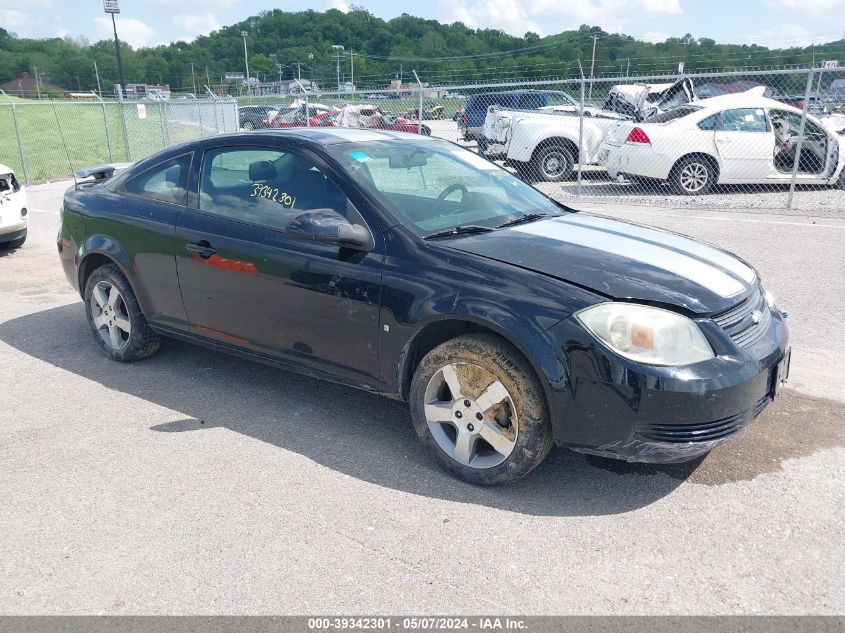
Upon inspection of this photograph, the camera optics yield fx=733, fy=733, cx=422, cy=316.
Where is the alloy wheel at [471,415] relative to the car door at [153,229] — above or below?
below

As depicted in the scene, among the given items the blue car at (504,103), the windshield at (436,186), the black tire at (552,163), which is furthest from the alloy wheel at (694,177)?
the windshield at (436,186)

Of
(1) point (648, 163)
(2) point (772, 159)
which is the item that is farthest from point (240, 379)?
(2) point (772, 159)

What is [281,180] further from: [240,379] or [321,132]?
[240,379]

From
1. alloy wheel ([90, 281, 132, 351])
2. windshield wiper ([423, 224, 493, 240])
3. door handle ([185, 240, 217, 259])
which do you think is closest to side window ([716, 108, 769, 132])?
windshield wiper ([423, 224, 493, 240])

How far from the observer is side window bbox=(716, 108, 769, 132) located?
11.8 meters

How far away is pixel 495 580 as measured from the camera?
109 inches

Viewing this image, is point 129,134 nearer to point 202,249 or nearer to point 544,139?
point 544,139

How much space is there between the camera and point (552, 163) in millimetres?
13805

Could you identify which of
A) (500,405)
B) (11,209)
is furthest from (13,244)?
(500,405)

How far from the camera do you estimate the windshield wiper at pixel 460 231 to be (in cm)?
366

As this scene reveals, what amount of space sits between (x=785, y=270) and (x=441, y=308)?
5.37m

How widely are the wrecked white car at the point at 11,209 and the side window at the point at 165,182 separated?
442cm

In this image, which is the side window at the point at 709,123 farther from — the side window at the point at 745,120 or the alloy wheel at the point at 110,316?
the alloy wheel at the point at 110,316

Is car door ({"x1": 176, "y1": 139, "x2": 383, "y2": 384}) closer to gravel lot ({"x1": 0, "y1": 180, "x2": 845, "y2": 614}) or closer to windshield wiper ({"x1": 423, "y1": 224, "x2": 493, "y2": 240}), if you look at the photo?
windshield wiper ({"x1": 423, "y1": 224, "x2": 493, "y2": 240})
